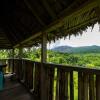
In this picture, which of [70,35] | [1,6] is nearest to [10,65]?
[1,6]

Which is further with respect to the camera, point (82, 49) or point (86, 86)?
point (82, 49)

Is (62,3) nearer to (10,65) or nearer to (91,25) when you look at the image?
(91,25)

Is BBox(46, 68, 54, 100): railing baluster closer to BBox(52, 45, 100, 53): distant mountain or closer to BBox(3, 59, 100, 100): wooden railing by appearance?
BBox(3, 59, 100, 100): wooden railing

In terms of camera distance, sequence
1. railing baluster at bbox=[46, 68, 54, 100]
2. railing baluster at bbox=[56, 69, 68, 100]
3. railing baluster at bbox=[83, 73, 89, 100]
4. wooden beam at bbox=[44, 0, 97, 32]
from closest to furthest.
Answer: wooden beam at bbox=[44, 0, 97, 32] < railing baluster at bbox=[83, 73, 89, 100] < railing baluster at bbox=[56, 69, 68, 100] < railing baluster at bbox=[46, 68, 54, 100]

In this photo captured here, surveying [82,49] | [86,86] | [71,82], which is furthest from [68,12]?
[82,49]

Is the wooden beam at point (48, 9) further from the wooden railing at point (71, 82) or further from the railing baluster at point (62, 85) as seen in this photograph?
the railing baluster at point (62, 85)

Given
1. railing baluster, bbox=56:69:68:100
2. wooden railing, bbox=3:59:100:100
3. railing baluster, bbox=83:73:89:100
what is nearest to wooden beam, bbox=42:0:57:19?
wooden railing, bbox=3:59:100:100

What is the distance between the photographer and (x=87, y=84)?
8.21 ft

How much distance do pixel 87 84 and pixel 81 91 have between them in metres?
0.15

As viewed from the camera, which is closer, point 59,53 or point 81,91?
point 81,91

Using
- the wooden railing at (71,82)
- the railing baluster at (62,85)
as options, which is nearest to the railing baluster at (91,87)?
the wooden railing at (71,82)

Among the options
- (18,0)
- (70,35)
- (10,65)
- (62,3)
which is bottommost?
(10,65)

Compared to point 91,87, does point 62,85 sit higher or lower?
lower

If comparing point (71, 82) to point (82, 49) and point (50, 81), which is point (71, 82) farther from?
point (82, 49)
